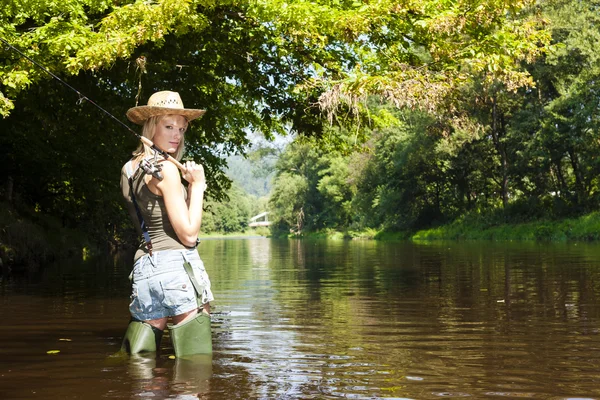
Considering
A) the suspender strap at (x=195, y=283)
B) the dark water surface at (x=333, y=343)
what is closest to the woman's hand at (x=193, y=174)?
the suspender strap at (x=195, y=283)

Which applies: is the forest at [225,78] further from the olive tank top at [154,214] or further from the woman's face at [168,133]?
the olive tank top at [154,214]

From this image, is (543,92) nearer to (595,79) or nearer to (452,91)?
(595,79)

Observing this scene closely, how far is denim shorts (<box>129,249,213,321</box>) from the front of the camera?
5129 mm

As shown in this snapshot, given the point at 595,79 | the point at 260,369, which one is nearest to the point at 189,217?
the point at 260,369

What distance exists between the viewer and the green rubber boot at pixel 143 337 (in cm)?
548

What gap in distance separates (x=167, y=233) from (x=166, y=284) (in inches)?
12.6

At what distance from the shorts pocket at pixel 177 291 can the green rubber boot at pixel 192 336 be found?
0.17 metres

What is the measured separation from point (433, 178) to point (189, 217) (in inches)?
2442

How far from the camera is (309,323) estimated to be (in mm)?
9906

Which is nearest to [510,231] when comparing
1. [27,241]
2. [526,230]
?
[526,230]

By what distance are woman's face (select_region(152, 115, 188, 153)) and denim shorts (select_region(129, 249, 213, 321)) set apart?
2.26 feet

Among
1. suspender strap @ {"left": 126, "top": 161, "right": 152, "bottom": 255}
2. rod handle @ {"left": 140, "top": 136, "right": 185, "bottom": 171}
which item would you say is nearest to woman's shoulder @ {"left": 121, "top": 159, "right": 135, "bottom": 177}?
suspender strap @ {"left": 126, "top": 161, "right": 152, "bottom": 255}

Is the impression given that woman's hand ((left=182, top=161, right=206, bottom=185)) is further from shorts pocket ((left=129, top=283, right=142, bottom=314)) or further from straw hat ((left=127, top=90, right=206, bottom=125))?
shorts pocket ((left=129, top=283, right=142, bottom=314))

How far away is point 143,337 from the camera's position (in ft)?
18.0
